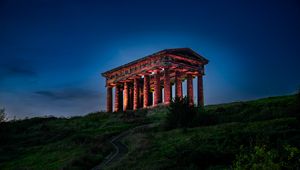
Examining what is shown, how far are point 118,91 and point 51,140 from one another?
26.5 metres

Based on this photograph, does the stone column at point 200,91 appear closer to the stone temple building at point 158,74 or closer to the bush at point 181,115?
the stone temple building at point 158,74

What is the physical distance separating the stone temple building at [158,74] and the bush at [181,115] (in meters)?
15.2

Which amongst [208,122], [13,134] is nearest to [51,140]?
[13,134]

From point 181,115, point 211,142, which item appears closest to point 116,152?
point 211,142

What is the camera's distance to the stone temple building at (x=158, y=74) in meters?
45.7

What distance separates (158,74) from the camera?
4784 cm

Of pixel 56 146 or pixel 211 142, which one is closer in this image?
pixel 211 142

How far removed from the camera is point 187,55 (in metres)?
48.3

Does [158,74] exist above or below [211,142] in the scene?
above

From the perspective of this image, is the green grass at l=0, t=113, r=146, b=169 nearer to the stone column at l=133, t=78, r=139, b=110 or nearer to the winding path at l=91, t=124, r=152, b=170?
the winding path at l=91, t=124, r=152, b=170

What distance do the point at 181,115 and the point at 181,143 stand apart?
8189 mm

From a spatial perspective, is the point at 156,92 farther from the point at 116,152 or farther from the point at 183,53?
the point at 116,152

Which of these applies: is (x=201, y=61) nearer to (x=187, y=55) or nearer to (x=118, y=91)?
(x=187, y=55)

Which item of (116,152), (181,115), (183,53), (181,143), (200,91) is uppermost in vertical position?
(183,53)
